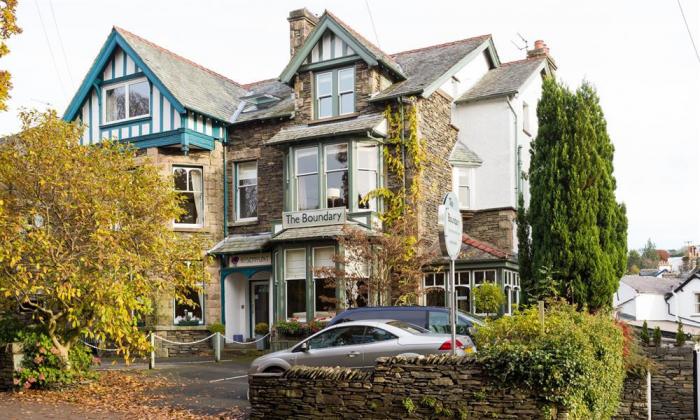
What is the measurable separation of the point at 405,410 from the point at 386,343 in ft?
7.38

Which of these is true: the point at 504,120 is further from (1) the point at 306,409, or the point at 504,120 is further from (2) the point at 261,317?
(1) the point at 306,409

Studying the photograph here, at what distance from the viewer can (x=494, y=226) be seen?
87.5ft

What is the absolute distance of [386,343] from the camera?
13.5 metres

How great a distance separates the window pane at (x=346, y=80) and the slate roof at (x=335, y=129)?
1.15 metres

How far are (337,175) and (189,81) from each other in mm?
7318

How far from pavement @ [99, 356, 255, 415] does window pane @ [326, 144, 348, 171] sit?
22.4 ft

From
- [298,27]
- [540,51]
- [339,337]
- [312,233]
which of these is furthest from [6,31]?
[540,51]

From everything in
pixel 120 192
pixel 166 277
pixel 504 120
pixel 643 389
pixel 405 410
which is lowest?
pixel 643 389

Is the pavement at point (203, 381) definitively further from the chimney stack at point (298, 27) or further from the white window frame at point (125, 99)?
the chimney stack at point (298, 27)

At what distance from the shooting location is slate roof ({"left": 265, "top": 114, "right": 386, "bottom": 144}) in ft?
78.6

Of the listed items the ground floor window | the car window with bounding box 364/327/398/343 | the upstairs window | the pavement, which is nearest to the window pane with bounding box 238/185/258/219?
the ground floor window

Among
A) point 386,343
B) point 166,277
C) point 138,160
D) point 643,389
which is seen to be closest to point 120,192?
point 166,277

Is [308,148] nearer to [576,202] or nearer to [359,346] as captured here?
[576,202]

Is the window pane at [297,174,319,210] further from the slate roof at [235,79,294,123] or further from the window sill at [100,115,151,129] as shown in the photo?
the window sill at [100,115,151,129]
